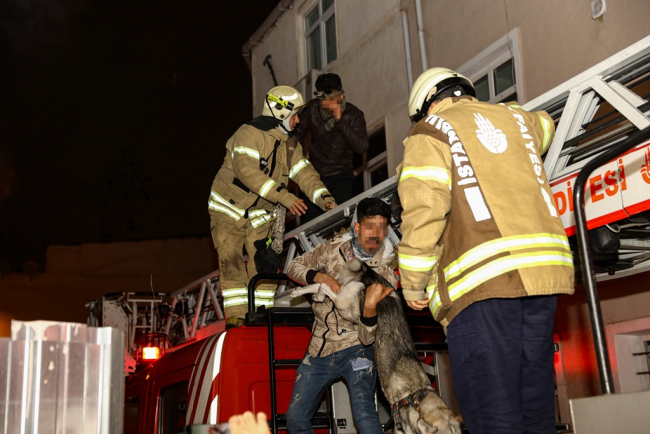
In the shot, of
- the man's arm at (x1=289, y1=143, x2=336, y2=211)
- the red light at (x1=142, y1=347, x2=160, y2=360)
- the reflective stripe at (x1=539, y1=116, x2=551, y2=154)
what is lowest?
the red light at (x1=142, y1=347, x2=160, y2=360)

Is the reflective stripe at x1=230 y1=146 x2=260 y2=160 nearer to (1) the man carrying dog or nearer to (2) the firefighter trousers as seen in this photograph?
(2) the firefighter trousers

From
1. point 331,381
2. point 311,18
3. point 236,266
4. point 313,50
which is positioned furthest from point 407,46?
point 331,381

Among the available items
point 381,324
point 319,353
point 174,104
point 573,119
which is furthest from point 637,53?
point 174,104

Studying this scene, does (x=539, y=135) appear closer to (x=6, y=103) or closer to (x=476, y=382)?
(x=476, y=382)

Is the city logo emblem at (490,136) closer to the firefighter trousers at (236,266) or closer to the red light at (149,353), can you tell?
the firefighter trousers at (236,266)

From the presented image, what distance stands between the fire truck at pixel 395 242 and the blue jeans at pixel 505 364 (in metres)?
0.43

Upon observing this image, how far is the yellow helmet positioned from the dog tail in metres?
2.45

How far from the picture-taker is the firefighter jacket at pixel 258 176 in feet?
19.8

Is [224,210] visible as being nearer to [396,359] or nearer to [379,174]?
[396,359]

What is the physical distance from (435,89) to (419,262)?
0.97 m

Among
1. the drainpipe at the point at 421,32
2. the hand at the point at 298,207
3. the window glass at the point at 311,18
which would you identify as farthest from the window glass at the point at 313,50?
the hand at the point at 298,207

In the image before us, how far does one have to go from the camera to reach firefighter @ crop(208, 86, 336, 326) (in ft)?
20.1

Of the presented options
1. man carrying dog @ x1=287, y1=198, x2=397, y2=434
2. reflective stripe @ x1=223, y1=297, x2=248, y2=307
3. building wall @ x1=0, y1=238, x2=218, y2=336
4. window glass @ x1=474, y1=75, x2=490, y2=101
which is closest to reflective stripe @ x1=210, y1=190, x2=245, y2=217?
reflective stripe @ x1=223, y1=297, x2=248, y2=307

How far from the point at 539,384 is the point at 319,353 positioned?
1.76 m
